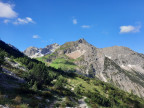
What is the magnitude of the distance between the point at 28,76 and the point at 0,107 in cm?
3128

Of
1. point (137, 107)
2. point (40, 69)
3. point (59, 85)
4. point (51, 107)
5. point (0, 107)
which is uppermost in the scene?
point (40, 69)

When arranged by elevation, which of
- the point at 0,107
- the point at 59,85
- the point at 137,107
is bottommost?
the point at 137,107

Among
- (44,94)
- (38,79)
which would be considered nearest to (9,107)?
(44,94)

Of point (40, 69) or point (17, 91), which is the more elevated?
point (40, 69)

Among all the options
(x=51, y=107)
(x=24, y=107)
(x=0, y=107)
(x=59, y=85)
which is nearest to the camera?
(x=0, y=107)

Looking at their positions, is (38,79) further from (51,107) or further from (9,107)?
(9,107)

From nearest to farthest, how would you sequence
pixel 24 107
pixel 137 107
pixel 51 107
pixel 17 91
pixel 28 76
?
1. pixel 24 107
2. pixel 51 107
3. pixel 17 91
4. pixel 28 76
5. pixel 137 107

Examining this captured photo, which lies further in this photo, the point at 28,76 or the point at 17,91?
the point at 28,76

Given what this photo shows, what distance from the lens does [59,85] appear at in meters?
49.5

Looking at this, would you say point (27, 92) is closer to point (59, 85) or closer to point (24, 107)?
point (24, 107)

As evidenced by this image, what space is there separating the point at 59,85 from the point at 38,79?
9510mm

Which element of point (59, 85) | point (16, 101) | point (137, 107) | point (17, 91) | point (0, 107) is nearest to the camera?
point (0, 107)

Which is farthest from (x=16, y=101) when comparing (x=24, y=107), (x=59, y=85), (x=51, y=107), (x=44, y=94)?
(x=59, y=85)

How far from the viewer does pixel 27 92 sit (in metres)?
29.5
